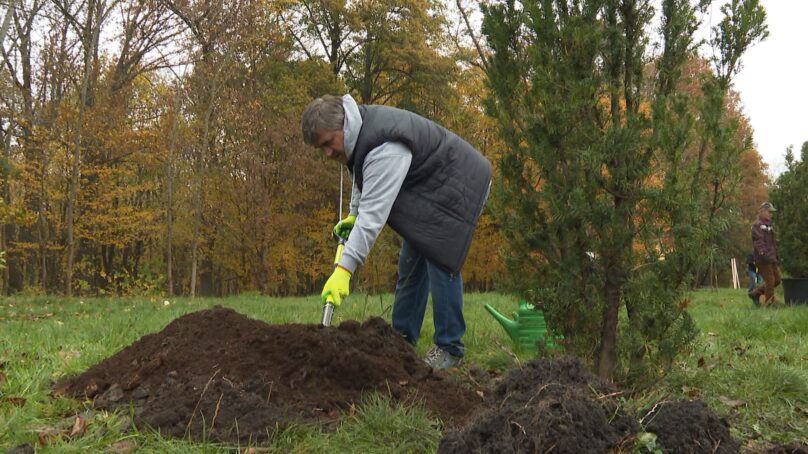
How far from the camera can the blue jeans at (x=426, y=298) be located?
13.0 feet

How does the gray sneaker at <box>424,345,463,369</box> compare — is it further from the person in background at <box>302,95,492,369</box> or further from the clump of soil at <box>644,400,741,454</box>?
the clump of soil at <box>644,400,741,454</box>

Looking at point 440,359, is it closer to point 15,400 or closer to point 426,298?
point 426,298

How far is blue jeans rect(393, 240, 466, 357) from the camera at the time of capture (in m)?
3.96

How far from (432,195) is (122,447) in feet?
7.19

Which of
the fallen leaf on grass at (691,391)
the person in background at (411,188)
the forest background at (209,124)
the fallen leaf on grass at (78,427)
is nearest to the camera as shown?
the fallen leaf on grass at (78,427)

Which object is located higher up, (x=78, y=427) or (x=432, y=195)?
(x=432, y=195)

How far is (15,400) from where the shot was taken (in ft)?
9.55

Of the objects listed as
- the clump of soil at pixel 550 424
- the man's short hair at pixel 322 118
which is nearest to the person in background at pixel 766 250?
the man's short hair at pixel 322 118

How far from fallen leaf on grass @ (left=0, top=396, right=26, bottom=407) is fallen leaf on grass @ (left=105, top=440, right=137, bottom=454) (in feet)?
2.81

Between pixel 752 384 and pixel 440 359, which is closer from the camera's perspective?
pixel 752 384

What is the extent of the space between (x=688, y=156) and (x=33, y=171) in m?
17.3

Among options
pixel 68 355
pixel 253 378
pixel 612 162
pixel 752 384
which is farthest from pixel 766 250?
pixel 68 355

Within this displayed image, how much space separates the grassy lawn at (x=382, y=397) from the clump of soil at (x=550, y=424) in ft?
0.90

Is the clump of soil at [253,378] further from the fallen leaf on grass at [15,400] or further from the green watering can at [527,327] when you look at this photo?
the green watering can at [527,327]
